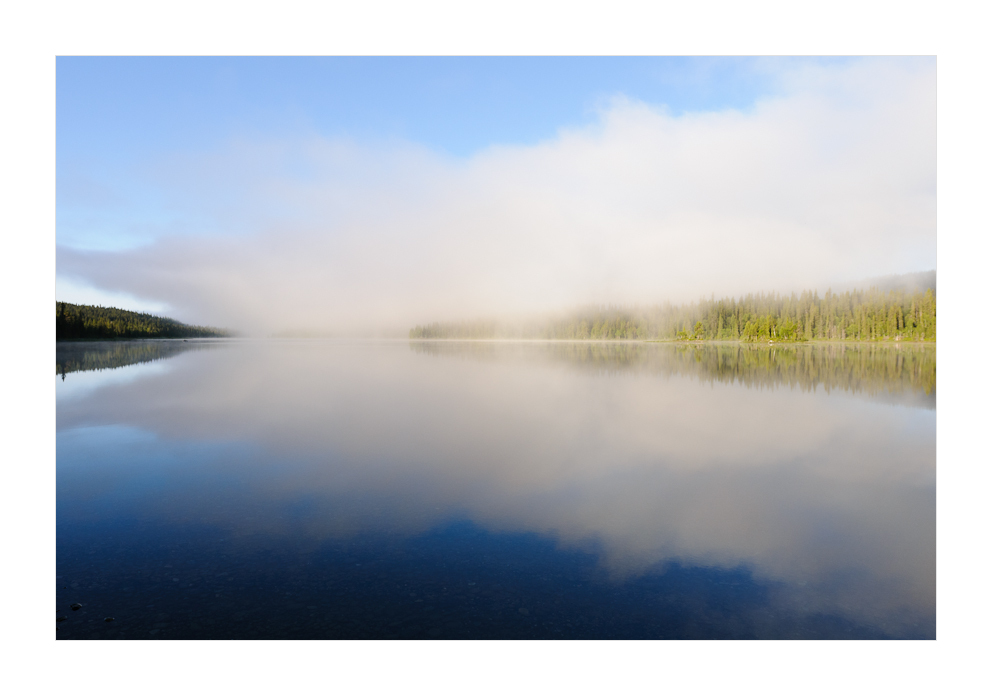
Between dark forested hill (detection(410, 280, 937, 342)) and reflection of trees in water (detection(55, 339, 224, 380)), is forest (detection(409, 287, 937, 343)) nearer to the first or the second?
dark forested hill (detection(410, 280, 937, 342))

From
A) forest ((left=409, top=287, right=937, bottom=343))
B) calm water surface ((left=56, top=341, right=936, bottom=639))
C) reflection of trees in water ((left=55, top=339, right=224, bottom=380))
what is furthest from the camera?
forest ((left=409, top=287, right=937, bottom=343))

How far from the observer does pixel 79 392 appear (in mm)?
30266

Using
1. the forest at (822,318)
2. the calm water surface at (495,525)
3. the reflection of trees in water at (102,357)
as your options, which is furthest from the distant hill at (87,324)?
the forest at (822,318)

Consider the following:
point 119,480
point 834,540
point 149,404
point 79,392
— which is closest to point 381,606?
point 834,540

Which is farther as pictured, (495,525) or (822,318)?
(822,318)

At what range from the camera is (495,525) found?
10.0m

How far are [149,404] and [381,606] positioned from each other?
79.0 ft

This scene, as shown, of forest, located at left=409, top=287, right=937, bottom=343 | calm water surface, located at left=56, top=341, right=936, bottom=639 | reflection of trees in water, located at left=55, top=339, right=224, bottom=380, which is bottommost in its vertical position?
calm water surface, located at left=56, top=341, right=936, bottom=639

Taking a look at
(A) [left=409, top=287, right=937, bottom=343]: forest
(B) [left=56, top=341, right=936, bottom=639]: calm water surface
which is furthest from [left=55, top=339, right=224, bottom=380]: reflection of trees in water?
(A) [left=409, top=287, right=937, bottom=343]: forest

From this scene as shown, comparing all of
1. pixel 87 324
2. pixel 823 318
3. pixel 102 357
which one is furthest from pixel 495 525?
pixel 87 324

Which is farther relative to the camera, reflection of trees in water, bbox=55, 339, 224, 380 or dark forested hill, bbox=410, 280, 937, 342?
dark forested hill, bbox=410, 280, 937, 342

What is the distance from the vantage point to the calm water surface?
23.0 feet

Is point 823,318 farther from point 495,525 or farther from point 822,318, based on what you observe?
point 495,525

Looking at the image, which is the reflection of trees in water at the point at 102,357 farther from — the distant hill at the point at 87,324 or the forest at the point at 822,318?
the forest at the point at 822,318
